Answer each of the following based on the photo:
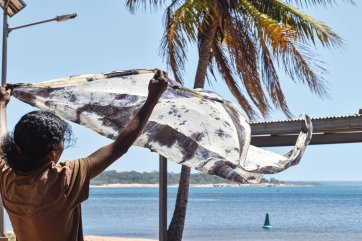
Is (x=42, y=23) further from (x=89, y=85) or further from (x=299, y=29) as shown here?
(x=89, y=85)

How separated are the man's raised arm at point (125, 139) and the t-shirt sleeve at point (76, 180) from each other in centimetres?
3

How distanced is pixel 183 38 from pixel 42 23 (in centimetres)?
450

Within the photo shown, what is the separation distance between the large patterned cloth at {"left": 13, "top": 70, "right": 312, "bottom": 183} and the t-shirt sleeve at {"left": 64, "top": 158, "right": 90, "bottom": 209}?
7.07ft

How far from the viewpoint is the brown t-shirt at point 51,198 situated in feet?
10.8

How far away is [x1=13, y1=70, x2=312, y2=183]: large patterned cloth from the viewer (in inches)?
219

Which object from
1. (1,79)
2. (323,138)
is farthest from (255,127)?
(1,79)

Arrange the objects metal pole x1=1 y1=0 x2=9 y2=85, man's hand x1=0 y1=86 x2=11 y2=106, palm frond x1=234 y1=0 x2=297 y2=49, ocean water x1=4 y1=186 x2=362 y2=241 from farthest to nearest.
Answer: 1. ocean water x1=4 y1=186 x2=362 y2=241
2. metal pole x1=1 y1=0 x2=9 y2=85
3. palm frond x1=234 y1=0 x2=297 y2=49
4. man's hand x1=0 y1=86 x2=11 y2=106

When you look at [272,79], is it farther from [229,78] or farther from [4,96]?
[4,96]

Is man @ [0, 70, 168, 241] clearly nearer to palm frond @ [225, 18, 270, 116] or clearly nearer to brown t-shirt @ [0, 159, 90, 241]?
brown t-shirt @ [0, 159, 90, 241]

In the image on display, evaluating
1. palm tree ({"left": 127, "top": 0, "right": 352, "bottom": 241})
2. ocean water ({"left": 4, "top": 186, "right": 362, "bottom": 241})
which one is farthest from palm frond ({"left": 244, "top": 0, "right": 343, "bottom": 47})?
ocean water ({"left": 4, "top": 186, "right": 362, "bottom": 241})

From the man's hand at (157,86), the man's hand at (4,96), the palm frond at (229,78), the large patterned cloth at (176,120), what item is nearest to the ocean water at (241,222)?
the palm frond at (229,78)

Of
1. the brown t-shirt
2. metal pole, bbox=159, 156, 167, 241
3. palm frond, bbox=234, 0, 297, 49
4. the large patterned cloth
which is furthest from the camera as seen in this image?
palm frond, bbox=234, 0, 297, 49

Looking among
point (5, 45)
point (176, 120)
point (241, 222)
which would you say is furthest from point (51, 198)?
point (241, 222)

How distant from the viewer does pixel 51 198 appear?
10.8 ft
